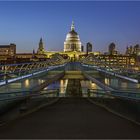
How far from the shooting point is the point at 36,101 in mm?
13086

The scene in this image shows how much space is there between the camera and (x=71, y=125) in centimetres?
920

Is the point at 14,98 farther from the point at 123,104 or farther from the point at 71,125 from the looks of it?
the point at 123,104

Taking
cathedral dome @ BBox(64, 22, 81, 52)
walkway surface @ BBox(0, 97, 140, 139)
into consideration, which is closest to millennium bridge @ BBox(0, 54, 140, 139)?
walkway surface @ BBox(0, 97, 140, 139)

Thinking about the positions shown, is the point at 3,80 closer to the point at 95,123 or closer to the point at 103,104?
the point at 103,104

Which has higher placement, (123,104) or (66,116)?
(123,104)

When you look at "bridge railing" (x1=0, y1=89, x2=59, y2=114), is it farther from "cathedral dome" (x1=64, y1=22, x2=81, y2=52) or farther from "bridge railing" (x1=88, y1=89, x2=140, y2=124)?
"cathedral dome" (x1=64, y1=22, x2=81, y2=52)

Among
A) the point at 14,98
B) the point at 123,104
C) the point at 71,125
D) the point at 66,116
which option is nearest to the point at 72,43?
the point at 123,104

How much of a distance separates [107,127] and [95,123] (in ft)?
1.85

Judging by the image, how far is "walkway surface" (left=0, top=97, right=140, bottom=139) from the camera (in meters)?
8.16

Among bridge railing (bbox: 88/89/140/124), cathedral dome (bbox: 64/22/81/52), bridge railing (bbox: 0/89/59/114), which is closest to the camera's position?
bridge railing (bbox: 88/89/140/124)

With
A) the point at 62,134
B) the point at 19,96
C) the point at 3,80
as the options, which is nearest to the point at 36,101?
the point at 19,96

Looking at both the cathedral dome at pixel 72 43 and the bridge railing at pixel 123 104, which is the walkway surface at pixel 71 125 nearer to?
the bridge railing at pixel 123 104

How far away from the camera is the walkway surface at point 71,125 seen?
816 cm

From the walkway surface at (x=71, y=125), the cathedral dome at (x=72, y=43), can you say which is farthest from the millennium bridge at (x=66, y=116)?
the cathedral dome at (x=72, y=43)
